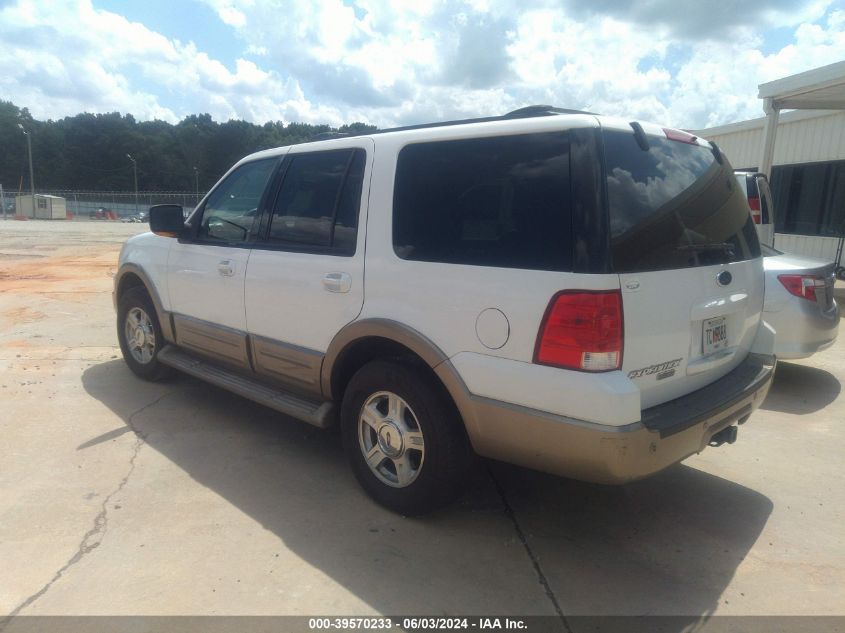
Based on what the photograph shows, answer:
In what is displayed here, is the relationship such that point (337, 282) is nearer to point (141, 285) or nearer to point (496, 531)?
point (496, 531)

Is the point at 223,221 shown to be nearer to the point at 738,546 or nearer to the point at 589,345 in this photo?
the point at 589,345

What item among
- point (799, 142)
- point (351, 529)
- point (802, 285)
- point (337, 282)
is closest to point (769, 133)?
point (799, 142)

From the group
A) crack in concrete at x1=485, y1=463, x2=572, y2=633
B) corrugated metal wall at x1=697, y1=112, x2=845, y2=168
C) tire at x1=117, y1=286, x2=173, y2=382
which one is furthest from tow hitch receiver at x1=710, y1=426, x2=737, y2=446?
corrugated metal wall at x1=697, y1=112, x2=845, y2=168

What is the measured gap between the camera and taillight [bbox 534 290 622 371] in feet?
8.19

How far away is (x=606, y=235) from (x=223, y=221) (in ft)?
9.78

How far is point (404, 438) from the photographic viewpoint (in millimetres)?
3209

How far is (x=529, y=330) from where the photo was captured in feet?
8.64

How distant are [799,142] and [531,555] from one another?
14651 mm


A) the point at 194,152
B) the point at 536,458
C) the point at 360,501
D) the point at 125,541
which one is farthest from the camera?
the point at 194,152

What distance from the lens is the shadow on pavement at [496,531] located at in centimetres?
271

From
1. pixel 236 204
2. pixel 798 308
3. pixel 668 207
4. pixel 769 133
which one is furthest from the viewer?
pixel 769 133

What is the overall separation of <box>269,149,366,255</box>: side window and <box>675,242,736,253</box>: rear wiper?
1708 mm

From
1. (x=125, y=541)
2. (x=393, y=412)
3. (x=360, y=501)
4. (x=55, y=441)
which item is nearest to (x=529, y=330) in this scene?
(x=393, y=412)

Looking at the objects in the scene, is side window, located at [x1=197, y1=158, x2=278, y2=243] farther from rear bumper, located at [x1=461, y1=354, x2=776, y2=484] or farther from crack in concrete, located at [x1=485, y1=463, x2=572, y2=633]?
crack in concrete, located at [x1=485, y1=463, x2=572, y2=633]
